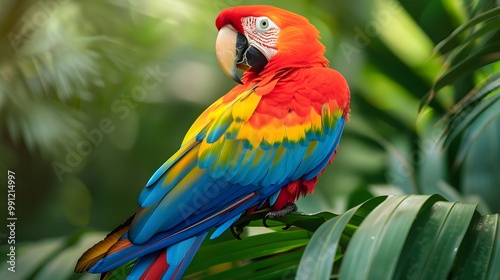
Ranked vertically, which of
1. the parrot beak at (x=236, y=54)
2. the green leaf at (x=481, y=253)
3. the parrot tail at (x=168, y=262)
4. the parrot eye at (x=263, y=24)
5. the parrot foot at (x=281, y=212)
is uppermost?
the parrot eye at (x=263, y=24)

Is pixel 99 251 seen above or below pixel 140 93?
below

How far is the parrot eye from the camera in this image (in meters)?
1.40

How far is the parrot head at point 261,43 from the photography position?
1.40 metres

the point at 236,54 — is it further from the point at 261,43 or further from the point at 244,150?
the point at 244,150

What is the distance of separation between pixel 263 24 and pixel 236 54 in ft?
0.32

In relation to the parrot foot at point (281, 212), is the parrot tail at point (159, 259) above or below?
below

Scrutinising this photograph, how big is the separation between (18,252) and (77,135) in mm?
365

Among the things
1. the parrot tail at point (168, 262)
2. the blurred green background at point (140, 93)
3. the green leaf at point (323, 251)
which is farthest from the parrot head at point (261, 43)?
the green leaf at point (323, 251)

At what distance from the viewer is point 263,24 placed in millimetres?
1407

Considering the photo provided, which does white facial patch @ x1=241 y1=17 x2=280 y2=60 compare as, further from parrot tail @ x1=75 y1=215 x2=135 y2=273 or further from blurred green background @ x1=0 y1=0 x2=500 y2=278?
parrot tail @ x1=75 y1=215 x2=135 y2=273

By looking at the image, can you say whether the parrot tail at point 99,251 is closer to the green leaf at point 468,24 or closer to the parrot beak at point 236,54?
the parrot beak at point 236,54

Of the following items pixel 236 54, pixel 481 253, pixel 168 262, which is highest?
pixel 236 54

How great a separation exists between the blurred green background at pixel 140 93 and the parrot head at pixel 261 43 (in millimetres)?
153

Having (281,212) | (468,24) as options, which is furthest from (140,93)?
(468,24)
